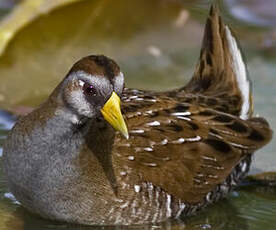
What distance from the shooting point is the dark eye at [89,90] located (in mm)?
6520

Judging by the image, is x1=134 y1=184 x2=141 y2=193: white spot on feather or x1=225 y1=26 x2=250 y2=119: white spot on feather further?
x1=225 y1=26 x2=250 y2=119: white spot on feather

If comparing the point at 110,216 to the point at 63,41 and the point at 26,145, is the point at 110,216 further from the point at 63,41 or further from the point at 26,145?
the point at 63,41

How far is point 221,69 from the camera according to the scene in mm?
8336

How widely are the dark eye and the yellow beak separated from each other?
0.38 ft

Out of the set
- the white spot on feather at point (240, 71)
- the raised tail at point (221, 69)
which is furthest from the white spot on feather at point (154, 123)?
the white spot on feather at point (240, 71)

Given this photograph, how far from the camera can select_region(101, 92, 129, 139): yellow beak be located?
21.4 ft

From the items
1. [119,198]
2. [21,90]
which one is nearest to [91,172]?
[119,198]

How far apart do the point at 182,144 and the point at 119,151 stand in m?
0.54

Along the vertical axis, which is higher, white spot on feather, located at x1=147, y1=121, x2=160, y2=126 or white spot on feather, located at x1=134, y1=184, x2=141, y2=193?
white spot on feather, located at x1=147, y1=121, x2=160, y2=126

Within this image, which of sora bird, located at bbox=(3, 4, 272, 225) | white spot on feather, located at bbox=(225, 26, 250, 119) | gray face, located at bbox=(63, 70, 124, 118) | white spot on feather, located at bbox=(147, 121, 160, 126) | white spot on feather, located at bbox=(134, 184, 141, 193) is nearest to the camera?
gray face, located at bbox=(63, 70, 124, 118)

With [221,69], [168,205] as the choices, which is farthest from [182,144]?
[221,69]

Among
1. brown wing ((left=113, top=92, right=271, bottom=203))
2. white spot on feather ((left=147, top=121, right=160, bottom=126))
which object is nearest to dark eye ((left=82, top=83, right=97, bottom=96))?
brown wing ((left=113, top=92, right=271, bottom=203))

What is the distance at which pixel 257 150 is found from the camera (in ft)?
26.4

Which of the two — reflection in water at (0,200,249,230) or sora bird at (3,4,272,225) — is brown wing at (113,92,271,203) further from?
reflection in water at (0,200,249,230)
